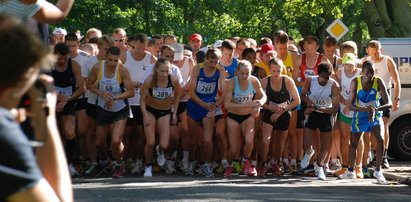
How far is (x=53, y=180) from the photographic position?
325cm

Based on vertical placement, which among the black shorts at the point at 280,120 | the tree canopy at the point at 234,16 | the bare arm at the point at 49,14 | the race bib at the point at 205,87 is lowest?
the black shorts at the point at 280,120

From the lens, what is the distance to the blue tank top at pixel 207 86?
1427 cm

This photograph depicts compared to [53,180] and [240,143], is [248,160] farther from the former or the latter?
[53,180]

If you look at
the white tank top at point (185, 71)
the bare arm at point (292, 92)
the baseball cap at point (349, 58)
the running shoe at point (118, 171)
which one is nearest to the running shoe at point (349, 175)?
the bare arm at point (292, 92)

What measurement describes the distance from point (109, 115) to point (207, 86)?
1480 millimetres

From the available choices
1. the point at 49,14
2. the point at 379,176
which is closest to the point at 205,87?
the point at 379,176

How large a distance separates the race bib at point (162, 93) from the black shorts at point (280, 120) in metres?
1.42

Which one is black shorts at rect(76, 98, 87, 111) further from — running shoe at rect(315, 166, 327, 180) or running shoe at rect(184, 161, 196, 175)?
A: running shoe at rect(315, 166, 327, 180)

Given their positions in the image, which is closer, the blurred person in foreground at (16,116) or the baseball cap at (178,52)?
the blurred person in foreground at (16,116)

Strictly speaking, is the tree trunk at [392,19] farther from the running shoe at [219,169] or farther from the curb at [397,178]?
the running shoe at [219,169]

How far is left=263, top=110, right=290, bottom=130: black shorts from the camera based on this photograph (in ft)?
47.0

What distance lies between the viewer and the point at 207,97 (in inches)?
566

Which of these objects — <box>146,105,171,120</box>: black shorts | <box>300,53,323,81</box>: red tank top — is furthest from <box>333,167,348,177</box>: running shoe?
<box>146,105,171,120</box>: black shorts

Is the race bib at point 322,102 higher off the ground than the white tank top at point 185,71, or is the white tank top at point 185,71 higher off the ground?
the white tank top at point 185,71
